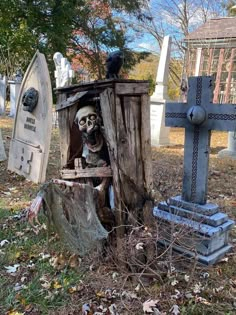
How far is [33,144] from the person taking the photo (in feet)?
15.8

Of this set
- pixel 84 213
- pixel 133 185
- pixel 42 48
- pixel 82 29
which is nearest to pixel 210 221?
pixel 133 185

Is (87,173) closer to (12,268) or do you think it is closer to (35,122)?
(12,268)

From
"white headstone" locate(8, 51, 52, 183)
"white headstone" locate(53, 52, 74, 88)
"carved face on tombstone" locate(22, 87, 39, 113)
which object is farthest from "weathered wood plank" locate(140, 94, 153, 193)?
"white headstone" locate(53, 52, 74, 88)

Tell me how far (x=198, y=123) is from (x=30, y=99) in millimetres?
2723

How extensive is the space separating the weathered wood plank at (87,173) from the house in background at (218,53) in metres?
10.4

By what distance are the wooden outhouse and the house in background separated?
10.3 metres

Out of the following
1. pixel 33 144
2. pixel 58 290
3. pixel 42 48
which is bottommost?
pixel 58 290

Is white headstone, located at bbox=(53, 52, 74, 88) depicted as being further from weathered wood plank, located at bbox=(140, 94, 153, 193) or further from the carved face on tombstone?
weathered wood plank, located at bbox=(140, 94, 153, 193)

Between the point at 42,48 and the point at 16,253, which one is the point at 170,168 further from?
the point at 42,48

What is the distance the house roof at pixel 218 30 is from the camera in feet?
37.9

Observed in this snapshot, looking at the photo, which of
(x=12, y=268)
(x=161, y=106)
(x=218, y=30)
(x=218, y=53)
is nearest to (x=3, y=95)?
(x=161, y=106)

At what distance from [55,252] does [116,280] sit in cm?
68

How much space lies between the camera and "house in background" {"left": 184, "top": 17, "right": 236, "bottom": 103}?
458 inches

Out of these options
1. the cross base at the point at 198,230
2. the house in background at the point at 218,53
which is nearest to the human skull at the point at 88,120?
the cross base at the point at 198,230
